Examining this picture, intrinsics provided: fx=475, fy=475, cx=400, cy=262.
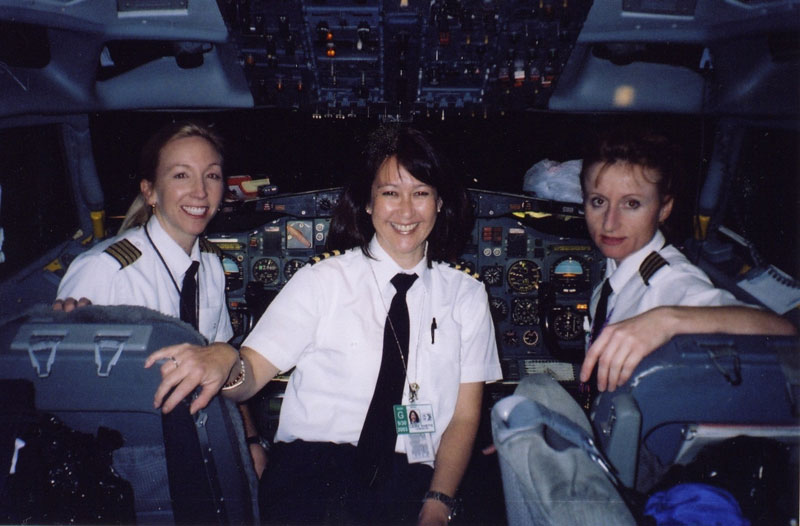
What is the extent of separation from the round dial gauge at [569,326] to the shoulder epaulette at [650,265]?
55.5 inches

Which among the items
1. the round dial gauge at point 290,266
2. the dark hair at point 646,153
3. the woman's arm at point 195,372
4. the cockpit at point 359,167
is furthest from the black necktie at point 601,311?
the round dial gauge at point 290,266

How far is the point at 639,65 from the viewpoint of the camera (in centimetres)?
258

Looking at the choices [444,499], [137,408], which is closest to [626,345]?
[444,499]

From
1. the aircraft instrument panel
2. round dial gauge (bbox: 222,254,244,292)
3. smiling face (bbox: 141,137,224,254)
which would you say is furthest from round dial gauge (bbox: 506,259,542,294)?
smiling face (bbox: 141,137,224,254)

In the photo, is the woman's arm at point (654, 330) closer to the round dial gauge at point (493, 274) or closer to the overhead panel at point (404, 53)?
the overhead panel at point (404, 53)

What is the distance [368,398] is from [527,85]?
192cm

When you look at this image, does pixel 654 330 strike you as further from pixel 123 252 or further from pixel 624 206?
pixel 123 252

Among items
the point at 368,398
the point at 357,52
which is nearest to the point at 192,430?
the point at 368,398

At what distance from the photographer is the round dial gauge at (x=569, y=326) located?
3.08 m

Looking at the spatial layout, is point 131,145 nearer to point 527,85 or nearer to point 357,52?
point 357,52

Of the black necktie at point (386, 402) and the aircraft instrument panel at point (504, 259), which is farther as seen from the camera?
the aircraft instrument panel at point (504, 259)

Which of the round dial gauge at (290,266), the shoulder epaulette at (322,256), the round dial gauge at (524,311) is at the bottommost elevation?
the round dial gauge at (524,311)

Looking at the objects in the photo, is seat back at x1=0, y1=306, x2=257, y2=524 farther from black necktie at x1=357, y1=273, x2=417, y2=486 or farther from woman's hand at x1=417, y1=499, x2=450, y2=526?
woman's hand at x1=417, y1=499, x2=450, y2=526

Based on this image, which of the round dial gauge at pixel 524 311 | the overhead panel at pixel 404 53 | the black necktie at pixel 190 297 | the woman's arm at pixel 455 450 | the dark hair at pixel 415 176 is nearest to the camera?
the woman's arm at pixel 455 450
